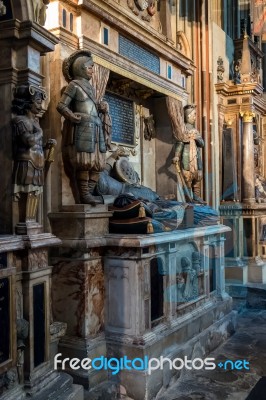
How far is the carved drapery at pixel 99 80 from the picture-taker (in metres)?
4.42

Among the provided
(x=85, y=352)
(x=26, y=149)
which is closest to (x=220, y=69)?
(x=26, y=149)

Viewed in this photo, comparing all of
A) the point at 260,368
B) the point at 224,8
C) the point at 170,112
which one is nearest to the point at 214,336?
the point at 260,368

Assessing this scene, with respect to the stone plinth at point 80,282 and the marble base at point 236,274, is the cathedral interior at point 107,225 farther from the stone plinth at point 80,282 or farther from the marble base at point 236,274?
the marble base at point 236,274

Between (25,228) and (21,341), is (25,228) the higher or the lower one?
the higher one

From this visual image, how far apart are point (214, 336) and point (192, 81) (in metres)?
4.16

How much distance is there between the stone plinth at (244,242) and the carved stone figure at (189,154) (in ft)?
5.31

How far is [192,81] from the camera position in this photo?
7398 mm

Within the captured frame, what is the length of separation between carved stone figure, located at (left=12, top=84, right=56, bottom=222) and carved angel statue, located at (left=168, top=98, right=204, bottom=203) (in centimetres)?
318

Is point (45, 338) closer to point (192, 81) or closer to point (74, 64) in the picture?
point (74, 64)

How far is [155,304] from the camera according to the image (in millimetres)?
4172

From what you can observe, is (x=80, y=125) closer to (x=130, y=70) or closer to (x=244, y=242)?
(x=130, y=70)

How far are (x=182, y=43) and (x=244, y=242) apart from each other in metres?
3.48

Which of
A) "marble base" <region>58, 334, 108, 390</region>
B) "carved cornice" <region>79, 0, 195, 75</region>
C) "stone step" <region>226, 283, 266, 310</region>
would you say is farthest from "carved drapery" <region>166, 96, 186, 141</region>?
"marble base" <region>58, 334, 108, 390</region>

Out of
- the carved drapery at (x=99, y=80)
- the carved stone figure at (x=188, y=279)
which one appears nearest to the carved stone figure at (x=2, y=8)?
the carved drapery at (x=99, y=80)
